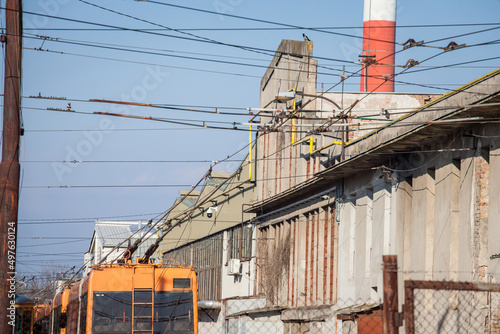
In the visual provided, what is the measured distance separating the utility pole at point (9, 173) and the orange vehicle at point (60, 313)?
11198 mm

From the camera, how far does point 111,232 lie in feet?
311

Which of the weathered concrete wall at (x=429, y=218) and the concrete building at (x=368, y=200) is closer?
the weathered concrete wall at (x=429, y=218)

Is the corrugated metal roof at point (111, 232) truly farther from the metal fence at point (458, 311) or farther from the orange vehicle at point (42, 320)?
the metal fence at point (458, 311)

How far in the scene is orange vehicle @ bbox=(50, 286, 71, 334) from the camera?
2484 cm

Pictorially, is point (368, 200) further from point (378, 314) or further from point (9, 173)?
point (9, 173)

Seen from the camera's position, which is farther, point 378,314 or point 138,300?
point 378,314

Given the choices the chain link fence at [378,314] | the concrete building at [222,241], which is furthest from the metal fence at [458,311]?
the concrete building at [222,241]

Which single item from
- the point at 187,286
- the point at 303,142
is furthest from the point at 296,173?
the point at 187,286

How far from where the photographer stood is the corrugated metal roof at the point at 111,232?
89.4m

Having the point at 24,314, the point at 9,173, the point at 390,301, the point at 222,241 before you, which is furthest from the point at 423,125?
the point at 222,241

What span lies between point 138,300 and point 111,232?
77.0 m

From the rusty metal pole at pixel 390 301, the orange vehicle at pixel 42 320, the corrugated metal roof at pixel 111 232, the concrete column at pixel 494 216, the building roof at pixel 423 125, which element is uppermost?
the corrugated metal roof at pixel 111 232

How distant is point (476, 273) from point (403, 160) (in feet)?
18.4

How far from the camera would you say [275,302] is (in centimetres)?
3428
